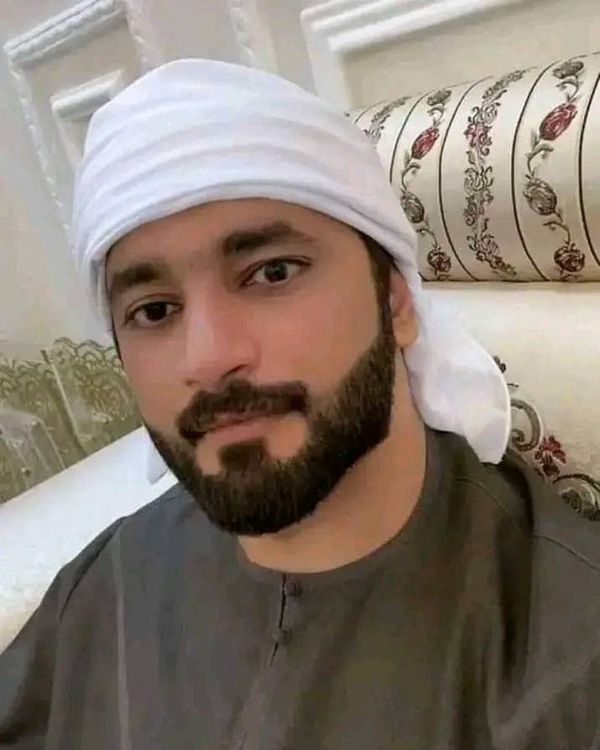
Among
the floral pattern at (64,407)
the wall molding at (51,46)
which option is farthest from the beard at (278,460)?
the wall molding at (51,46)

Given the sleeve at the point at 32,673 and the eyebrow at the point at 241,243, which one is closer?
the eyebrow at the point at 241,243

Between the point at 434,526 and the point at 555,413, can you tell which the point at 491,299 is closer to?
the point at 555,413

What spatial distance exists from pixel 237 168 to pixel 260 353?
145 millimetres

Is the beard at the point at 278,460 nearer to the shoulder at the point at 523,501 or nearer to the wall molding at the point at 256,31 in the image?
the shoulder at the point at 523,501

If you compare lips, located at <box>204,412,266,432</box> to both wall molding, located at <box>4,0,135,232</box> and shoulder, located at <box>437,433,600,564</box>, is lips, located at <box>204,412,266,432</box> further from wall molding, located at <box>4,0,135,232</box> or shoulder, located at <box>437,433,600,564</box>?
wall molding, located at <box>4,0,135,232</box>

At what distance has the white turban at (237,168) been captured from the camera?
80 centimetres

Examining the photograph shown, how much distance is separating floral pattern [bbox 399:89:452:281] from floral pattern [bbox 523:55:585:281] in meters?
0.16

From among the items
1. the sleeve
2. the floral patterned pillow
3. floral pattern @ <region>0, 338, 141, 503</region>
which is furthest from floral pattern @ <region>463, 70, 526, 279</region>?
floral pattern @ <region>0, 338, 141, 503</region>

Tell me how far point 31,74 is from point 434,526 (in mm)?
1644

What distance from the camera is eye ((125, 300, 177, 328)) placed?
86 centimetres

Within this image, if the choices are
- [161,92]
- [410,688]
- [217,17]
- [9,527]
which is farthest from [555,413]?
[217,17]

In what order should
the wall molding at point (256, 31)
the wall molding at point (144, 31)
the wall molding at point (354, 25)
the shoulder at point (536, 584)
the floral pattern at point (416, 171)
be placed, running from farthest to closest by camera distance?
the wall molding at point (144, 31) < the wall molding at point (256, 31) < the wall molding at point (354, 25) < the floral pattern at point (416, 171) < the shoulder at point (536, 584)

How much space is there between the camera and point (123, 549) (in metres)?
1.07

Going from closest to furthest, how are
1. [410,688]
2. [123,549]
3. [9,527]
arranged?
[410,688]
[123,549]
[9,527]
